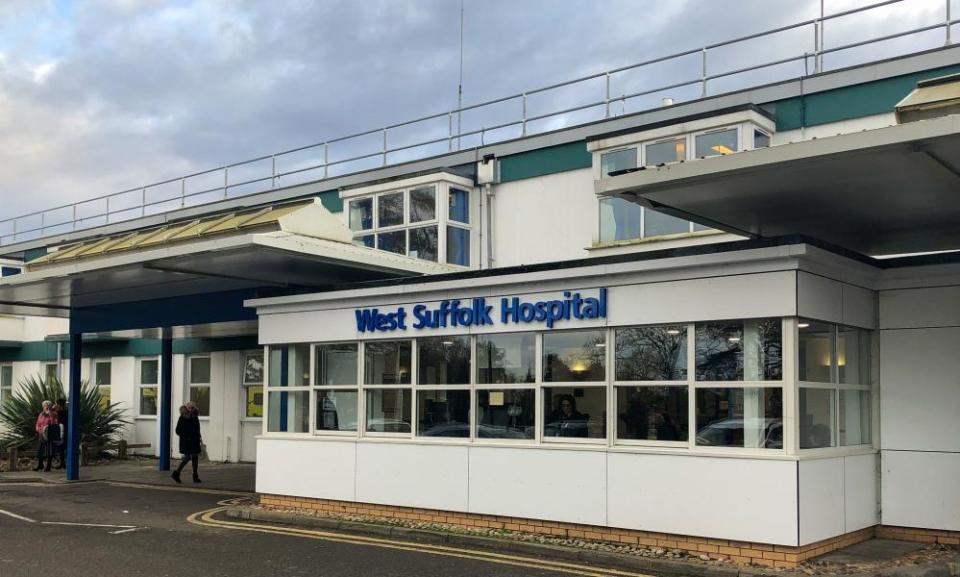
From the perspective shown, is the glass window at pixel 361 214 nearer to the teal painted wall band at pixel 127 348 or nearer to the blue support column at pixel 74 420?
the teal painted wall band at pixel 127 348

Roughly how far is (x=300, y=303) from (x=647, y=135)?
20.1 ft

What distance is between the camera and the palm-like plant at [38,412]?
78.0 feet

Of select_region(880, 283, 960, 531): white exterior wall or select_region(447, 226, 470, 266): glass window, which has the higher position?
select_region(447, 226, 470, 266): glass window

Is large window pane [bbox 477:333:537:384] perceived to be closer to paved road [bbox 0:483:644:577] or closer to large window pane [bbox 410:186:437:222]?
paved road [bbox 0:483:644:577]

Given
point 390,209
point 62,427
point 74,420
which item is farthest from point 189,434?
point 390,209

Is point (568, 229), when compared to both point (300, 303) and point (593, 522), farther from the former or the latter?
point (593, 522)

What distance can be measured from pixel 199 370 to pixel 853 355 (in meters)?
18.2

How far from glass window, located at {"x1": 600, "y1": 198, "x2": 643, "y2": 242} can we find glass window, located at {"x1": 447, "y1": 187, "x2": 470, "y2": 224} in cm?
324

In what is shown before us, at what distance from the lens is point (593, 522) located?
1050 centimetres

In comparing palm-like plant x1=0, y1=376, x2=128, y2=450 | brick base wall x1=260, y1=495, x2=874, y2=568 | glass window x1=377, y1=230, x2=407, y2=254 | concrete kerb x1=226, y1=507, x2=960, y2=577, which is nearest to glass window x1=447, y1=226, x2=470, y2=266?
glass window x1=377, y1=230, x2=407, y2=254

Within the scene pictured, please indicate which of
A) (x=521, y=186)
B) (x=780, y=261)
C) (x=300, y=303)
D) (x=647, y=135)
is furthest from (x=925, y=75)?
(x=300, y=303)

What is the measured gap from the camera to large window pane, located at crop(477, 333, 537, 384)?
1151 cm

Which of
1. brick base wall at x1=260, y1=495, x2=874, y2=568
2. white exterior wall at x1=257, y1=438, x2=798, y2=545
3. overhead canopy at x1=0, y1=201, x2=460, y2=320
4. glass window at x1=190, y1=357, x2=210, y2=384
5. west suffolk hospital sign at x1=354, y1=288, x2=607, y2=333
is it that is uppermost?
overhead canopy at x1=0, y1=201, x2=460, y2=320

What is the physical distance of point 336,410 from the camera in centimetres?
1359
